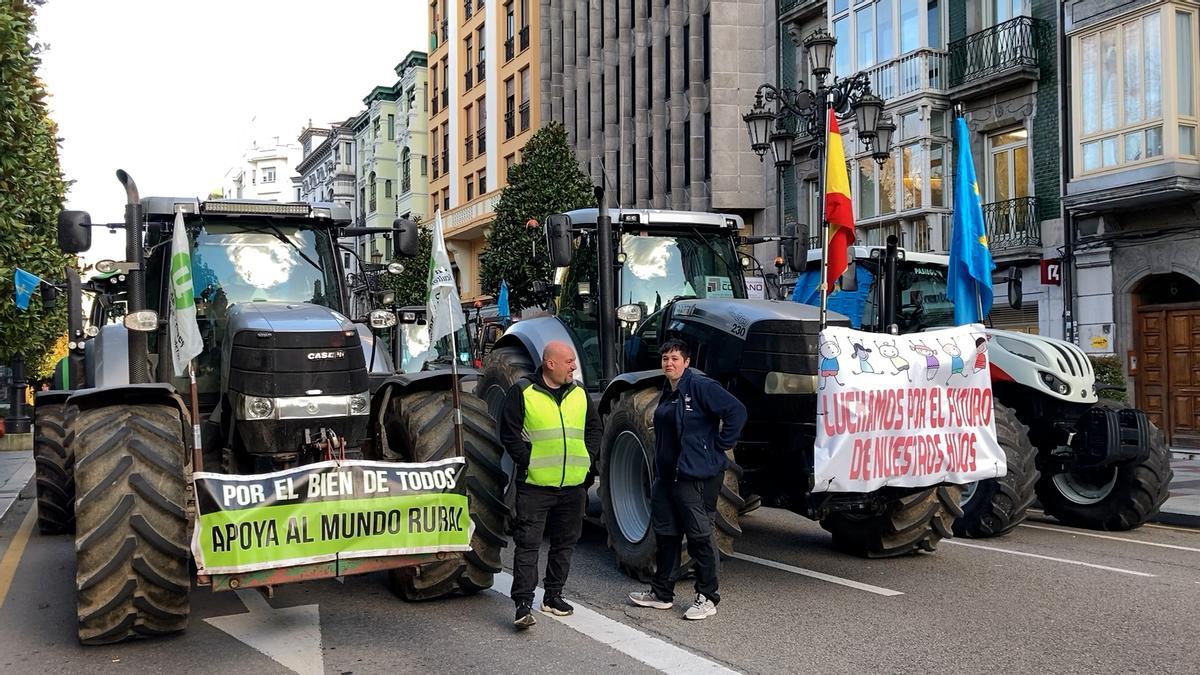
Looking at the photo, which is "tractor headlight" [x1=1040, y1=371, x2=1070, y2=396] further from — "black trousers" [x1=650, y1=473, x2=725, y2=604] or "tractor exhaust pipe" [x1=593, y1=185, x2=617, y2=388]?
"black trousers" [x1=650, y1=473, x2=725, y2=604]

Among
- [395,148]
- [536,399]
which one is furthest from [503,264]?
[395,148]

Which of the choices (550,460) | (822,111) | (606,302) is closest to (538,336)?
(606,302)

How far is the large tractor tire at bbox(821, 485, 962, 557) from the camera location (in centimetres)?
815

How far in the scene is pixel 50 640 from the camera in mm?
6355

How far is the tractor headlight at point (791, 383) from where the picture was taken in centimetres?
750

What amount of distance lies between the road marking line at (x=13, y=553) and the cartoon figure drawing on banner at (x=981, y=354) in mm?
7018

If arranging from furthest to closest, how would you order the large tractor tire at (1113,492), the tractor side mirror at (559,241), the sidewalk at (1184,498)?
the sidewalk at (1184,498) → the large tractor tire at (1113,492) → the tractor side mirror at (559,241)

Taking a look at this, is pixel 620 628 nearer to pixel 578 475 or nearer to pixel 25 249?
pixel 578 475

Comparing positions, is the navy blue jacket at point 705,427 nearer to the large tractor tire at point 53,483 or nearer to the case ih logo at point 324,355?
the case ih logo at point 324,355

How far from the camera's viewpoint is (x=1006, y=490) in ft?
30.7

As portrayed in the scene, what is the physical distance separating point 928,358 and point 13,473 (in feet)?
48.1

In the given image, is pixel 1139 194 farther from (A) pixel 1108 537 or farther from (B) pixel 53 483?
(B) pixel 53 483

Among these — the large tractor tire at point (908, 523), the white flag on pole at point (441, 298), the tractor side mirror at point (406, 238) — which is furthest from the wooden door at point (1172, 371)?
the white flag on pole at point (441, 298)

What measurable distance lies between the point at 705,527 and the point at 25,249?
1435 cm
